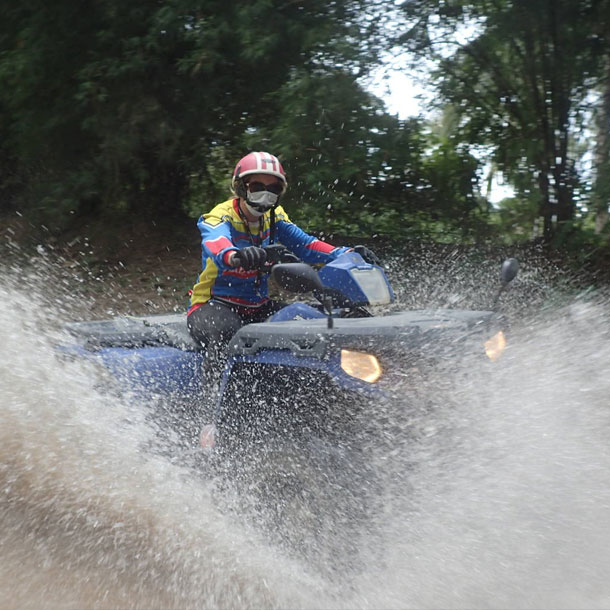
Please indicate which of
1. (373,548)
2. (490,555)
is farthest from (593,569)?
(373,548)

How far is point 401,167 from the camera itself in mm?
9297

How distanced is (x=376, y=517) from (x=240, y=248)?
175 centimetres

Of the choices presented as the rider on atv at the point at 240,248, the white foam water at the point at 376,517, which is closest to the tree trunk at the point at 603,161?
the white foam water at the point at 376,517

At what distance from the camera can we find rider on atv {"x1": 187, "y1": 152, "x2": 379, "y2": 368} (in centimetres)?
440

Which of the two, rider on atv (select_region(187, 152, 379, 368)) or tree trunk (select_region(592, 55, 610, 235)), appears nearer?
rider on atv (select_region(187, 152, 379, 368))

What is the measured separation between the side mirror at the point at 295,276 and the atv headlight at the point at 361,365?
385 millimetres

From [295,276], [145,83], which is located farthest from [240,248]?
[145,83]

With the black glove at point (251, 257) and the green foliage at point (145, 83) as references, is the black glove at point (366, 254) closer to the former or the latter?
the black glove at point (251, 257)

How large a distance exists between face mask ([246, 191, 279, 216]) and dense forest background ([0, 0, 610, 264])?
416 centimetres

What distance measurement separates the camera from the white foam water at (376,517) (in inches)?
136

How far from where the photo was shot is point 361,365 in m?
3.56

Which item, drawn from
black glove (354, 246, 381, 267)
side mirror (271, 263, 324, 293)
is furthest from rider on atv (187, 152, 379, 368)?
side mirror (271, 263, 324, 293)

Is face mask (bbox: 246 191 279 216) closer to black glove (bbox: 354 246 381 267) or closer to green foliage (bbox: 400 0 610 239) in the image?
black glove (bbox: 354 246 381 267)

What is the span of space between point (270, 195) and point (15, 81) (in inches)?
288
